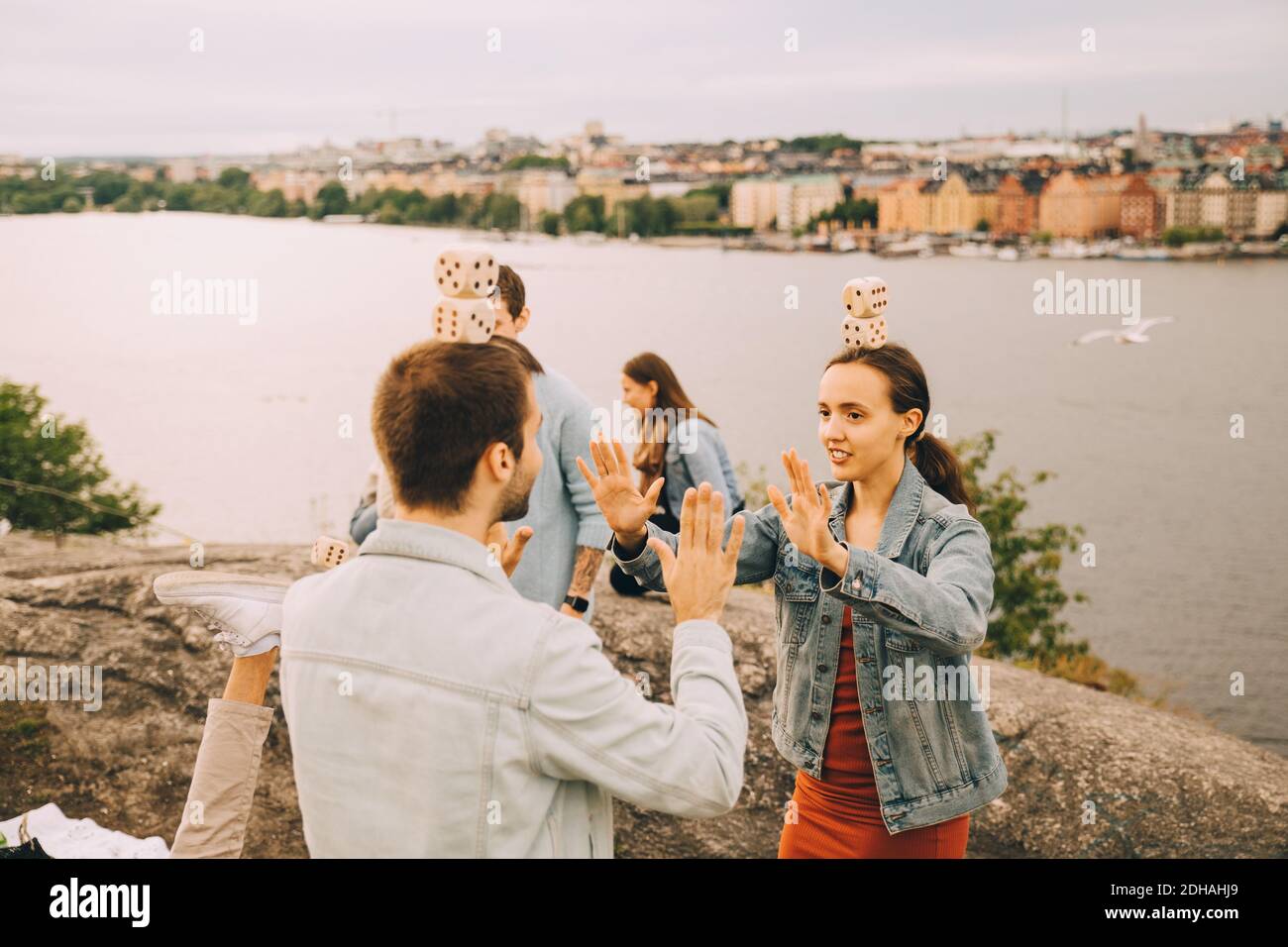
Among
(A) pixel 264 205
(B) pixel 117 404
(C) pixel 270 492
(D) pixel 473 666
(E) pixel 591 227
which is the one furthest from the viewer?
(E) pixel 591 227

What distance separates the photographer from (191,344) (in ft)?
82.4

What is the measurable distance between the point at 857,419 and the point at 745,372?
20.3m

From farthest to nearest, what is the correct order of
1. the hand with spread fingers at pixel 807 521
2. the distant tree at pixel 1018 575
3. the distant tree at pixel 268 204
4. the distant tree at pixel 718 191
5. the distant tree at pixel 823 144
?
the distant tree at pixel 823 144 → the distant tree at pixel 718 191 → the distant tree at pixel 268 204 → the distant tree at pixel 1018 575 → the hand with spread fingers at pixel 807 521

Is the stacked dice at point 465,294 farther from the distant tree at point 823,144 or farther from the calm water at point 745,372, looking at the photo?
the distant tree at point 823,144

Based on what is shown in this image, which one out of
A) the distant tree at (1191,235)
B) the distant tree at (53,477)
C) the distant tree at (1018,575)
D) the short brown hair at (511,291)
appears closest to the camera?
the short brown hair at (511,291)

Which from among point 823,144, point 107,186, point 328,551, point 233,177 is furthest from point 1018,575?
point 823,144

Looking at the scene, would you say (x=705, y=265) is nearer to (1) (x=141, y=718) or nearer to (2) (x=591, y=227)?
(2) (x=591, y=227)

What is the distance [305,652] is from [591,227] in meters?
19.9

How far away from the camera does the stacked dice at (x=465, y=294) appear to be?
2.21 meters

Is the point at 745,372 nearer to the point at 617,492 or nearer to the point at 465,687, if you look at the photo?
the point at 617,492

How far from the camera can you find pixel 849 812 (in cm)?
294

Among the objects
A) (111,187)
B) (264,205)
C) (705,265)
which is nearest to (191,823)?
(111,187)

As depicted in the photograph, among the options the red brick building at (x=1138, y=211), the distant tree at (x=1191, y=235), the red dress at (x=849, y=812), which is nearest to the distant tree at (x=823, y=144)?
the red brick building at (x=1138, y=211)

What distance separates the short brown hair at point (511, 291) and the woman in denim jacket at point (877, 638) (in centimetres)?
148
